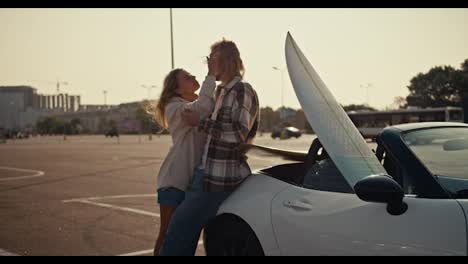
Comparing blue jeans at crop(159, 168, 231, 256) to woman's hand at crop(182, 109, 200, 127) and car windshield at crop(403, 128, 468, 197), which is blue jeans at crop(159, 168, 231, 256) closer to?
woman's hand at crop(182, 109, 200, 127)

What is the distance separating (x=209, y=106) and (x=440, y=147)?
4.76ft

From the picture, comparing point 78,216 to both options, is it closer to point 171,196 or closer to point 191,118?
point 171,196

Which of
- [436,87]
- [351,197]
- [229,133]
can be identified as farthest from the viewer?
[436,87]

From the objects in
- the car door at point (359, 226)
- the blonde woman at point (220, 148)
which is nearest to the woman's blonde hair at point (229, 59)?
the blonde woman at point (220, 148)

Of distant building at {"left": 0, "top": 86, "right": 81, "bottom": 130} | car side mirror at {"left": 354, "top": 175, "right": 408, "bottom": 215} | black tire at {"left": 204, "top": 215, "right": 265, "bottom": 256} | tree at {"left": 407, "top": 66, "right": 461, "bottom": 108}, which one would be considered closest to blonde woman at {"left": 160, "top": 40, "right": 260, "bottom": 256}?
black tire at {"left": 204, "top": 215, "right": 265, "bottom": 256}

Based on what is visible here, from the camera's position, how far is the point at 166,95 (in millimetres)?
3713

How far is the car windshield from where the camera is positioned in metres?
3.06

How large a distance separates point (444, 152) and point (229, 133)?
4.36 ft

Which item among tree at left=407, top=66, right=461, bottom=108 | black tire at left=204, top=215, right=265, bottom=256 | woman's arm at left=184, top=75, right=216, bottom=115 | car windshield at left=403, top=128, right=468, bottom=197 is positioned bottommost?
black tire at left=204, top=215, right=265, bottom=256

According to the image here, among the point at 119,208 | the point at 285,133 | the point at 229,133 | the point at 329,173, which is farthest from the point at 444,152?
the point at 285,133

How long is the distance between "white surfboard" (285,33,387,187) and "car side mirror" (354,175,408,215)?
0.13m

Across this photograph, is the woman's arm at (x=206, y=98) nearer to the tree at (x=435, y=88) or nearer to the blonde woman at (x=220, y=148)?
the blonde woman at (x=220, y=148)

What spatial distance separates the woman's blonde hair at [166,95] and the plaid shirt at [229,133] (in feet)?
1.53

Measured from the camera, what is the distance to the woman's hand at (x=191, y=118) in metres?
3.38
